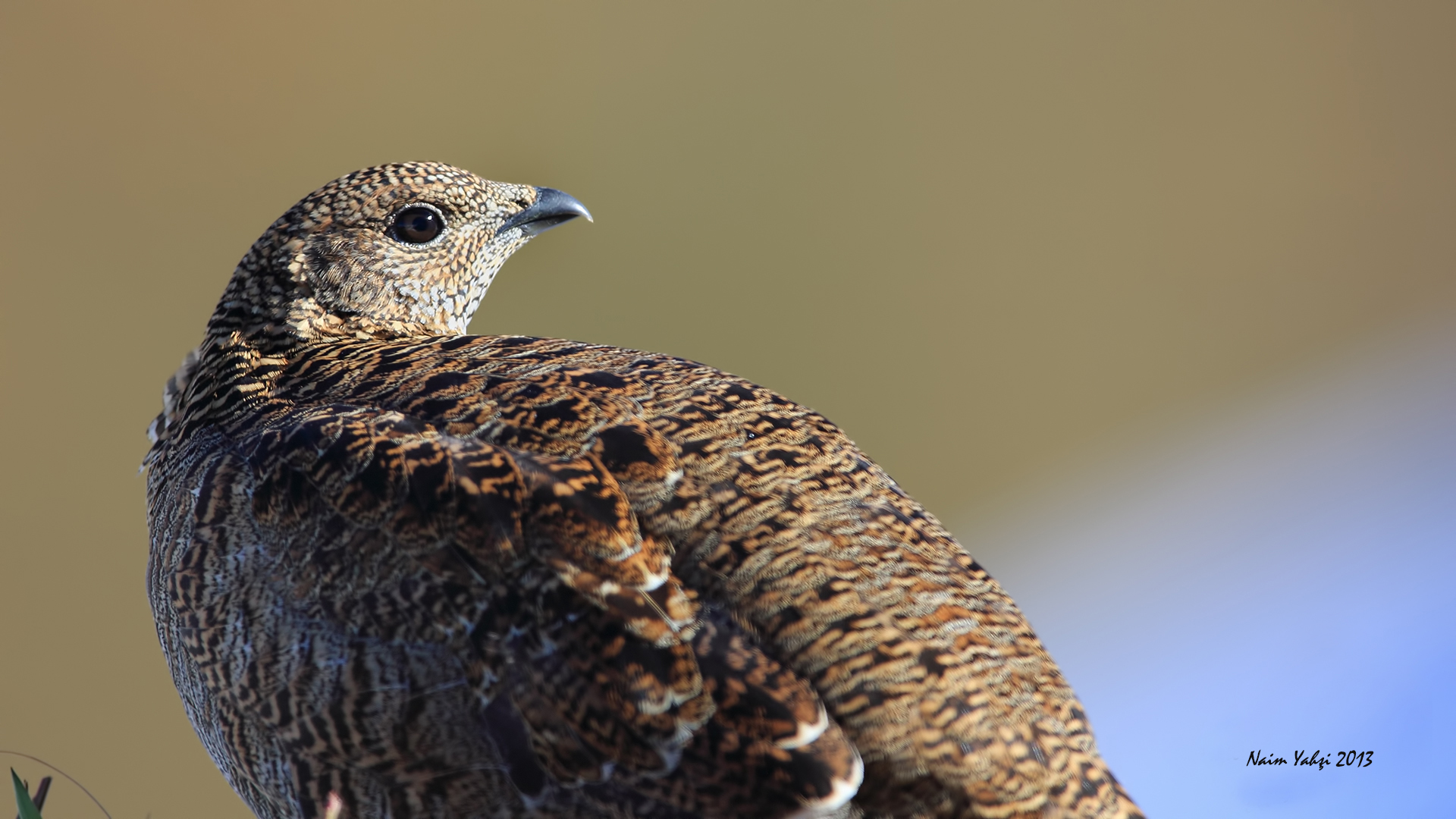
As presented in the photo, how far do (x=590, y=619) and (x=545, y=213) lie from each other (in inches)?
49.9

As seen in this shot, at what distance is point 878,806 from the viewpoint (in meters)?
1.25

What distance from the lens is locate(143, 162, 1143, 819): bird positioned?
4.16ft

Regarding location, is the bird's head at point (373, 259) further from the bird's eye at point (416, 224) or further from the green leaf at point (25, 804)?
the green leaf at point (25, 804)

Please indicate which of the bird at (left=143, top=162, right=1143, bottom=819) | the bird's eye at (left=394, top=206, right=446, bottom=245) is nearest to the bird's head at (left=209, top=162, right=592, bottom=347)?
the bird's eye at (left=394, top=206, right=446, bottom=245)

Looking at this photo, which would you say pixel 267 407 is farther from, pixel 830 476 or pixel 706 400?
pixel 830 476

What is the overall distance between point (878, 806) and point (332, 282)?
4.79 ft

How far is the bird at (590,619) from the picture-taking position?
4.16 ft

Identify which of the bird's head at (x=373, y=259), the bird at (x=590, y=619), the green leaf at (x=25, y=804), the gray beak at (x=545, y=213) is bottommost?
the green leaf at (x=25, y=804)

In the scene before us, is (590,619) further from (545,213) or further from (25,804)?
(545,213)

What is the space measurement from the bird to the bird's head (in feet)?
1.32

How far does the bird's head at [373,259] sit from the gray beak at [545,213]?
0.05 ft

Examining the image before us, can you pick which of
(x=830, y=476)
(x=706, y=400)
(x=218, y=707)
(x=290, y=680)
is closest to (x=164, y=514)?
(x=218, y=707)

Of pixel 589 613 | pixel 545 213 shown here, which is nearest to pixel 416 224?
pixel 545 213

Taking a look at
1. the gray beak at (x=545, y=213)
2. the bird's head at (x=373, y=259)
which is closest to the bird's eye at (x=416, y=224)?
the bird's head at (x=373, y=259)
